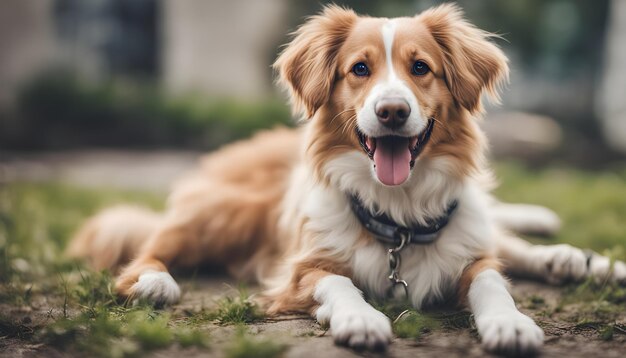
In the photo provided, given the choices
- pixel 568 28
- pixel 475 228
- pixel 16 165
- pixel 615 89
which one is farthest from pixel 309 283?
pixel 568 28

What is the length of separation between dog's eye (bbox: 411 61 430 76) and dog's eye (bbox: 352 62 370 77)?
0.75ft

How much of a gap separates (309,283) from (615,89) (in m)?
9.86

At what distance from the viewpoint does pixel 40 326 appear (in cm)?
274

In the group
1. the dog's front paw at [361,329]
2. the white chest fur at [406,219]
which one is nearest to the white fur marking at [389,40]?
the white chest fur at [406,219]

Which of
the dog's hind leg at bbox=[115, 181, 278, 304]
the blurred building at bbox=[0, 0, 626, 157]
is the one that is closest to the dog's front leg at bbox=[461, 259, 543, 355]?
the dog's hind leg at bbox=[115, 181, 278, 304]

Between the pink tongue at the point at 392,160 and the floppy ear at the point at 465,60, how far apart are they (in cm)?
46

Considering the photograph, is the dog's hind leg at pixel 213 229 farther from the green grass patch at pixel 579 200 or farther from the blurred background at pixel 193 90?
the blurred background at pixel 193 90

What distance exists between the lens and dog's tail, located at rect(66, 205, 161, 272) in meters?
3.93

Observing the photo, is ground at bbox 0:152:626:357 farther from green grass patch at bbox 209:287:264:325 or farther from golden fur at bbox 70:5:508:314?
golden fur at bbox 70:5:508:314

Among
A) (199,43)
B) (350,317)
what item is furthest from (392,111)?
(199,43)

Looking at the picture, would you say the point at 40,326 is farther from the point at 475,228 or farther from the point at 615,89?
the point at 615,89

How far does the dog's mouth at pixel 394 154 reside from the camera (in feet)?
9.59

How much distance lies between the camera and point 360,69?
10.3 feet

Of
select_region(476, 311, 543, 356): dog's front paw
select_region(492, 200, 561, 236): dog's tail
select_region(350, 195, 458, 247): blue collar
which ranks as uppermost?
select_region(350, 195, 458, 247): blue collar
